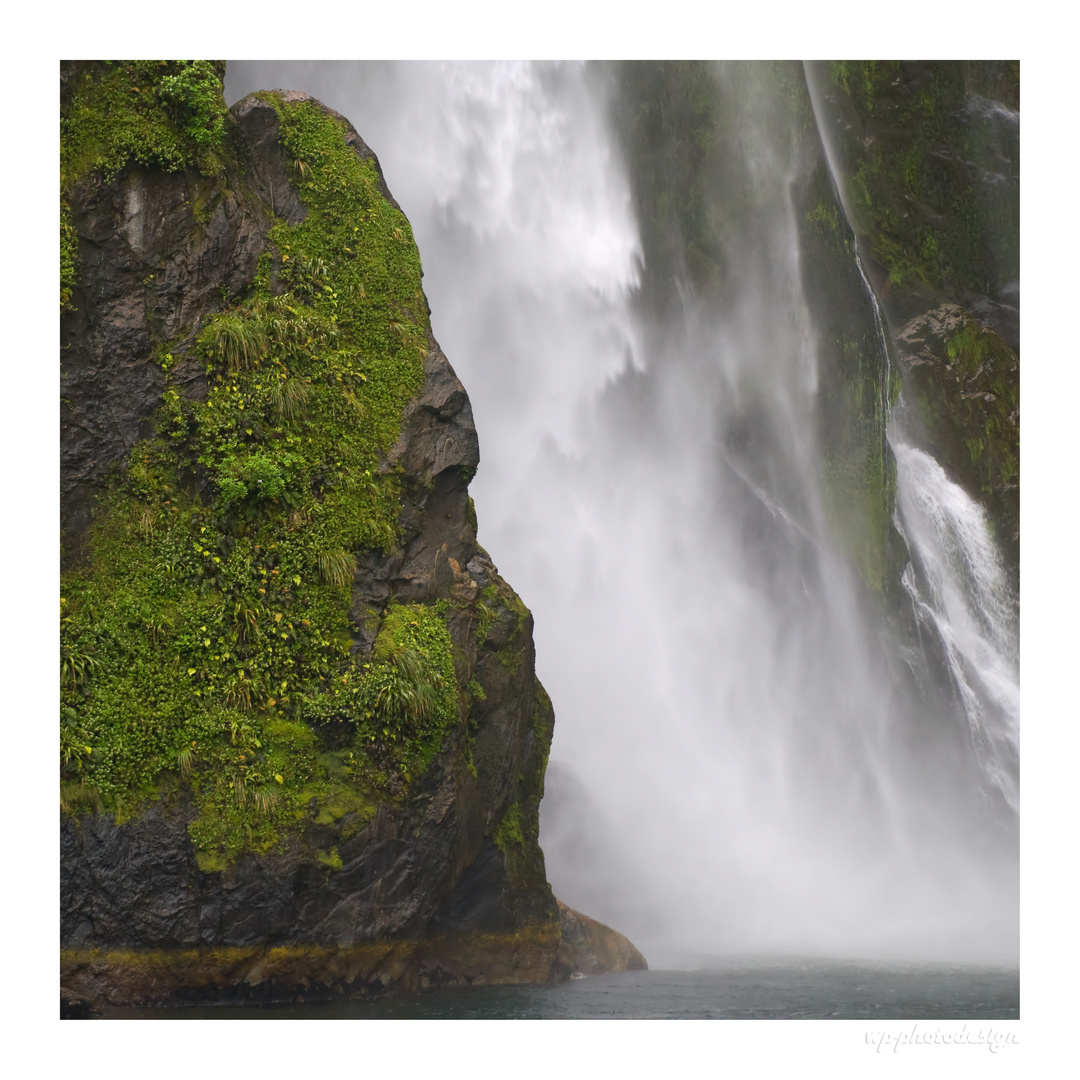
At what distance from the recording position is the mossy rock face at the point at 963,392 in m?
24.1

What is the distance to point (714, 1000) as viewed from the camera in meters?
11.6

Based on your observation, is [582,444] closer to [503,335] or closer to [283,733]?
[503,335]

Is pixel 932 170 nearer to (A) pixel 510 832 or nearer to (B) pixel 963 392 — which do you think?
(B) pixel 963 392

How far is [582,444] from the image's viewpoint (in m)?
21.6

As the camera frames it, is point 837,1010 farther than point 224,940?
Yes

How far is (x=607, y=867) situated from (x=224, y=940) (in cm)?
1054

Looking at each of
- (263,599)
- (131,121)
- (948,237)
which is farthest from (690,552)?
(131,121)

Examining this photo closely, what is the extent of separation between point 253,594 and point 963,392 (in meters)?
19.5

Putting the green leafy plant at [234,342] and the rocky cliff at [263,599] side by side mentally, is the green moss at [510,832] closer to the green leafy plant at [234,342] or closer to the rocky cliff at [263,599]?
the rocky cliff at [263,599]

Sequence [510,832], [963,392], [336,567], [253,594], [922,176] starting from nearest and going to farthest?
[253,594], [336,567], [510,832], [922,176], [963,392]

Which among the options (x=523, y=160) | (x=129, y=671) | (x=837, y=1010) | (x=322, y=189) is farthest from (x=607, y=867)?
(x=523, y=160)

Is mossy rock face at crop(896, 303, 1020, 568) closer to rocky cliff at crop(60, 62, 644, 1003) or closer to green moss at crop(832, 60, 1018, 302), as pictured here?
green moss at crop(832, 60, 1018, 302)

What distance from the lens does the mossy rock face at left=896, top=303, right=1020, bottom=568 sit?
24.1 m


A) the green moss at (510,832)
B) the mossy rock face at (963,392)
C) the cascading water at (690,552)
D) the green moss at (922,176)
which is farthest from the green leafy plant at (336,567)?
the green moss at (922,176)
